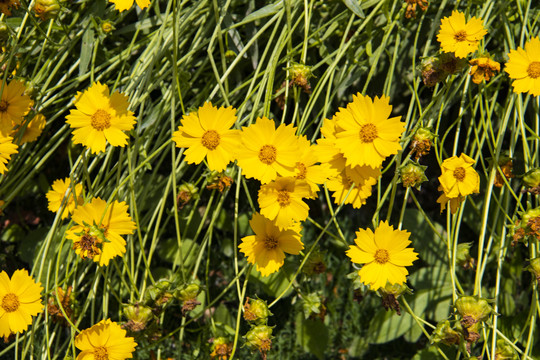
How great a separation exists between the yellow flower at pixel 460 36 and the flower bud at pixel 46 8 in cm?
61

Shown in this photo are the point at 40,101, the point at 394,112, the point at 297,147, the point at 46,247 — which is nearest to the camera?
the point at 297,147

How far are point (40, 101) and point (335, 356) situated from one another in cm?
81

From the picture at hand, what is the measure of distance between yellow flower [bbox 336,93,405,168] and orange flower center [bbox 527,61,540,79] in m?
0.25

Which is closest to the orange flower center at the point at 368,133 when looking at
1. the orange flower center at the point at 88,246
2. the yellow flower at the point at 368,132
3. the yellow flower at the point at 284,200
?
the yellow flower at the point at 368,132

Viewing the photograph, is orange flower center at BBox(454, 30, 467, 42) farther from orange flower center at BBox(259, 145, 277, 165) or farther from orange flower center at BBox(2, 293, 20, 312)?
orange flower center at BBox(2, 293, 20, 312)

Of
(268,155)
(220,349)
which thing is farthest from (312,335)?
(268,155)

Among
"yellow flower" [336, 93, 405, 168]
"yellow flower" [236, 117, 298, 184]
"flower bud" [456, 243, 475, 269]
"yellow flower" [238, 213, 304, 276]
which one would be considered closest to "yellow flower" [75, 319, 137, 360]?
"yellow flower" [238, 213, 304, 276]

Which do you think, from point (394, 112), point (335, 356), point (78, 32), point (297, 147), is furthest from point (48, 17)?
point (335, 356)

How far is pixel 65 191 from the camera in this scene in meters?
0.99

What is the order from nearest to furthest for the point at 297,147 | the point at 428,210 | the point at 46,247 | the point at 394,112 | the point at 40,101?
1. the point at 297,147
2. the point at 46,247
3. the point at 40,101
4. the point at 394,112
5. the point at 428,210

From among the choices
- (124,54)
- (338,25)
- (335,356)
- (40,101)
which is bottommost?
(335,356)

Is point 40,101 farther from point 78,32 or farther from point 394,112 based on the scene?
point 394,112

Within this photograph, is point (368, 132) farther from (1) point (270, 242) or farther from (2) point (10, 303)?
(2) point (10, 303)

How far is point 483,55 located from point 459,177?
0.66ft
